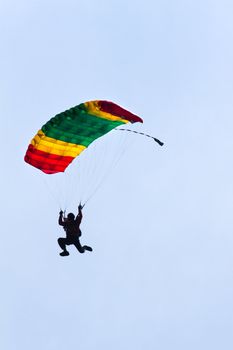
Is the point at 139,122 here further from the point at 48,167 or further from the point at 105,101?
the point at 48,167

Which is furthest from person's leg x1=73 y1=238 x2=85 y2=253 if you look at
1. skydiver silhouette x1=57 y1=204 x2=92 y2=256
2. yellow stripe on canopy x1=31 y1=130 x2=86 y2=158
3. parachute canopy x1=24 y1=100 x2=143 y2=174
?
yellow stripe on canopy x1=31 y1=130 x2=86 y2=158

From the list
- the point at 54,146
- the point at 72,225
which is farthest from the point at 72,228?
the point at 54,146

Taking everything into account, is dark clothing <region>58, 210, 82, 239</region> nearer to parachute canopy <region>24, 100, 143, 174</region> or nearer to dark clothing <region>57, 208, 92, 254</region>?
dark clothing <region>57, 208, 92, 254</region>

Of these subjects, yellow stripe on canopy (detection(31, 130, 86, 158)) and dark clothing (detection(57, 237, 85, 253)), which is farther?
dark clothing (detection(57, 237, 85, 253))

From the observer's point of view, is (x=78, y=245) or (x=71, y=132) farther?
(x=78, y=245)

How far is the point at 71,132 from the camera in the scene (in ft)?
155

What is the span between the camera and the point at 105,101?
150ft

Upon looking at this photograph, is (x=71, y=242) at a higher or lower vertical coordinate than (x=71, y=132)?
lower

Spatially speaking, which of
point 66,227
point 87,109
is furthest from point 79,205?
point 87,109

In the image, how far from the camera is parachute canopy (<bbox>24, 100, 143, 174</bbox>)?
150 ft

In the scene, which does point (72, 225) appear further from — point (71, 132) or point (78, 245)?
point (71, 132)

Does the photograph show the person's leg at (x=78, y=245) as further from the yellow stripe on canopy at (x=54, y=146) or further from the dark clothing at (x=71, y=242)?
the yellow stripe on canopy at (x=54, y=146)

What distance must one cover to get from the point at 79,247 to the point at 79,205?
6.04 ft

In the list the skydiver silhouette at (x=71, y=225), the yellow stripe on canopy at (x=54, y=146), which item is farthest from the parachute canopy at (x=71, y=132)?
the skydiver silhouette at (x=71, y=225)
